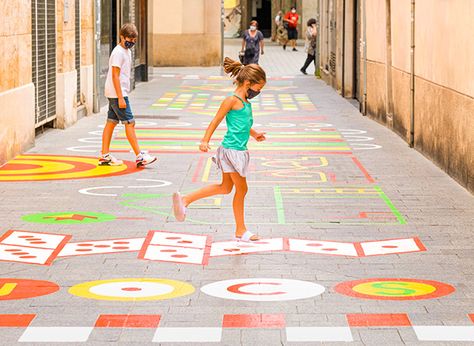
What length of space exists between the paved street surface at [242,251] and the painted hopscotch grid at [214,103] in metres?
6.61

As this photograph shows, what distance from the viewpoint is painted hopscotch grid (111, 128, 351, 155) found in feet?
57.4

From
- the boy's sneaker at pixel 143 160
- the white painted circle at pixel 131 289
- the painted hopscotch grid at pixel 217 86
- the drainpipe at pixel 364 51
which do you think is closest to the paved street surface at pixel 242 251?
the white painted circle at pixel 131 289

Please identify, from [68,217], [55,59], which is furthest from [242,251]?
[55,59]

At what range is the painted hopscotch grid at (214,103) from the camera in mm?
24750

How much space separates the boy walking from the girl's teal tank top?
16.7ft

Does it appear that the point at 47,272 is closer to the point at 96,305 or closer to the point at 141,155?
the point at 96,305

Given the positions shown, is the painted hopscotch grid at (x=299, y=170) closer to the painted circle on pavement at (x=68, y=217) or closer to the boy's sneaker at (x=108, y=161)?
the boy's sneaker at (x=108, y=161)

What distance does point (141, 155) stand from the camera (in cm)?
1520

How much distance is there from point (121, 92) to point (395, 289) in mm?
7725

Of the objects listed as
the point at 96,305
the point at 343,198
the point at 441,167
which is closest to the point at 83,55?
the point at 441,167

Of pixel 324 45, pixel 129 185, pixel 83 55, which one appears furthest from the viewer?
pixel 324 45

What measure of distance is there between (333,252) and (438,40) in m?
7.42

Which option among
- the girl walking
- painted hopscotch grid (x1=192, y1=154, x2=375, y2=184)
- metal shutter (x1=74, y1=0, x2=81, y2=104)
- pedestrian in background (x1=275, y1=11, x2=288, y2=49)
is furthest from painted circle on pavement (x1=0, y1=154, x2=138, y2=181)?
pedestrian in background (x1=275, y1=11, x2=288, y2=49)

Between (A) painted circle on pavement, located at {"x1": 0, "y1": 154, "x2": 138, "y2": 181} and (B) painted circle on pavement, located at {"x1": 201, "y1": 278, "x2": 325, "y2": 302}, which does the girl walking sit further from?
(A) painted circle on pavement, located at {"x1": 0, "y1": 154, "x2": 138, "y2": 181}
